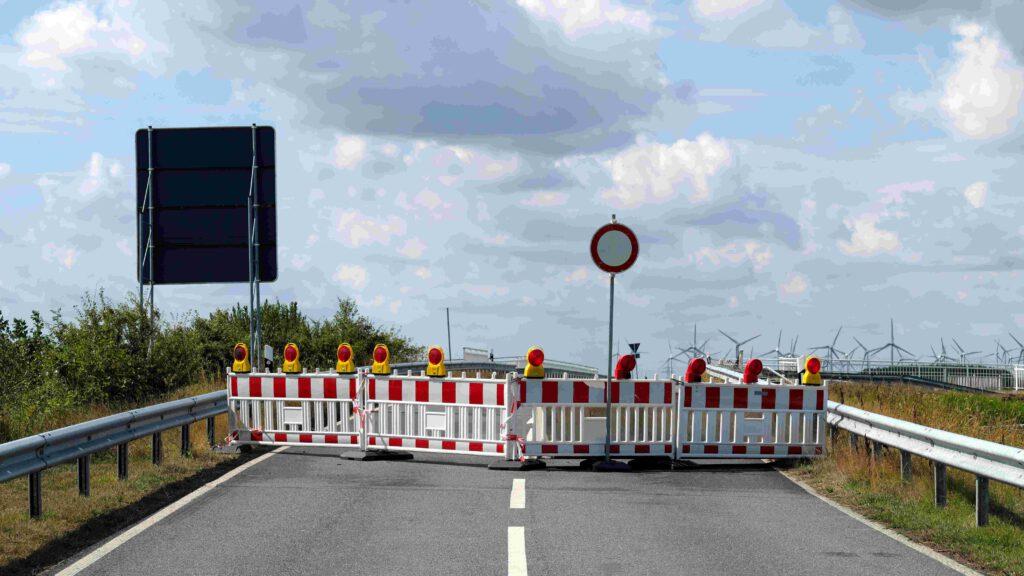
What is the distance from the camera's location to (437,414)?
15062 mm

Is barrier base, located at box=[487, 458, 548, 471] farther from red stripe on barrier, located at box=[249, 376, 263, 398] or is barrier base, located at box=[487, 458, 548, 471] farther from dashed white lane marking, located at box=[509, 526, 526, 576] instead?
dashed white lane marking, located at box=[509, 526, 526, 576]

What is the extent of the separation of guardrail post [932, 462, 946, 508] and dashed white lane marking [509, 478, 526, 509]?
4.06m

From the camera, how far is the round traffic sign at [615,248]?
14.7 metres

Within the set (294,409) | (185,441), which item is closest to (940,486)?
Result: (294,409)

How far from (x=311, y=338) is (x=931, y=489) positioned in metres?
26.3

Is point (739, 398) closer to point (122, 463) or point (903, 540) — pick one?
point (903, 540)

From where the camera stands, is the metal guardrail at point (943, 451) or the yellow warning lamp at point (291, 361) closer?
the metal guardrail at point (943, 451)

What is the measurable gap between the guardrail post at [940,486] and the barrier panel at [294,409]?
26.0 feet

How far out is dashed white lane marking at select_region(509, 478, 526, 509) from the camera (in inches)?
429

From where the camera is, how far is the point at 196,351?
26.0m

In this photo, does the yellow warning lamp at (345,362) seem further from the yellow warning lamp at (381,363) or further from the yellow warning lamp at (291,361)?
the yellow warning lamp at (291,361)

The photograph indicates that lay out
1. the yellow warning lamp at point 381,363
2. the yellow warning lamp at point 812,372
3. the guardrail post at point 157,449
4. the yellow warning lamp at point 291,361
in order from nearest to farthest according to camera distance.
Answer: the guardrail post at point 157,449 → the yellow warning lamp at point 812,372 → the yellow warning lamp at point 381,363 → the yellow warning lamp at point 291,361

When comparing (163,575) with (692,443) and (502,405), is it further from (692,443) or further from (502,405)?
(692,443)

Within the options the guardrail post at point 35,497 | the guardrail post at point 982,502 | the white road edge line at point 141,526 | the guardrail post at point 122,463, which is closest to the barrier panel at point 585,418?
the white road edge line at point 141,526
